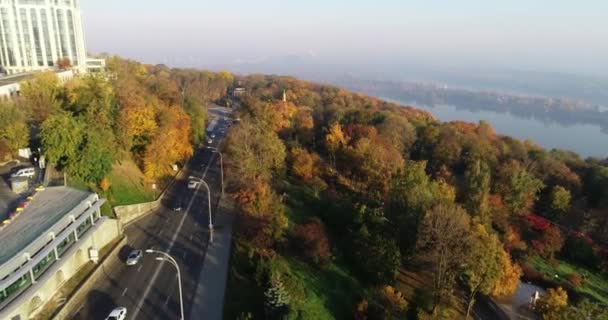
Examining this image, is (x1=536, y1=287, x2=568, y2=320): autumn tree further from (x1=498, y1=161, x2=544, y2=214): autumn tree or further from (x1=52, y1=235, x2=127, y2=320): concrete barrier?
(x1=52, y1=235, x2=127, y2=320): concrete barrier

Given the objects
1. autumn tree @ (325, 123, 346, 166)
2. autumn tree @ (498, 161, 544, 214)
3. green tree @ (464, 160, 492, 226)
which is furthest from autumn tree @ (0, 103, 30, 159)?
autumn tree @ (498, 161, 544, 214)

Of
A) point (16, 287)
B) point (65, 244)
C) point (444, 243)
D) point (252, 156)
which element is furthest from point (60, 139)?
point (444, 243)

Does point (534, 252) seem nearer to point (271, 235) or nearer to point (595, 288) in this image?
point (595, 288)

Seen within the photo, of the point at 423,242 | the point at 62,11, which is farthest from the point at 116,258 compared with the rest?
the point at 62,11

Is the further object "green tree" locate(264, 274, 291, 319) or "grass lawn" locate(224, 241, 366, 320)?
"grass lawn" locate(224, 241, 366, 320)

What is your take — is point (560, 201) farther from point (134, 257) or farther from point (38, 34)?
point (38, 34)

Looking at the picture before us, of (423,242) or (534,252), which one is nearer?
(423,242)

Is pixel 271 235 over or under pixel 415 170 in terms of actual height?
under
